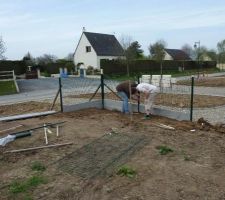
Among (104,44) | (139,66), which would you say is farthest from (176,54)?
(139,66)

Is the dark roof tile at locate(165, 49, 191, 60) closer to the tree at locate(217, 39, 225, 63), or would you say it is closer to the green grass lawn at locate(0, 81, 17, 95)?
the tree at locate(217, 39, 225, 63)

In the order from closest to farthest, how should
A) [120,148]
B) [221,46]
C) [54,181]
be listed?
1. [54,181]
2. [120,148]
3. [221,46]

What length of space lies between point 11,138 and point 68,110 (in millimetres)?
4209

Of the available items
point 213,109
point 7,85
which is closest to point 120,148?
point 213,109

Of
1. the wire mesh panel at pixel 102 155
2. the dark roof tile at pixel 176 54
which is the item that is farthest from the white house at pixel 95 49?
the wire mesh panel at pixel 102 155

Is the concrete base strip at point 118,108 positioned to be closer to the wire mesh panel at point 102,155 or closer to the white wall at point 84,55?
the wire mesh panel at point 102,155

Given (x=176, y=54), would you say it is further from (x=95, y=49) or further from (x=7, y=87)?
(x=7, y=87)

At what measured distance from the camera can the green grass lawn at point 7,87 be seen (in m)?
23.1

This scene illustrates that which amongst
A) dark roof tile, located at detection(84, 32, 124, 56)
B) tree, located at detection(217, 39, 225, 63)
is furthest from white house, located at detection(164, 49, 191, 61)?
dark roof tile, located at detection(84, 32, 124, 56)

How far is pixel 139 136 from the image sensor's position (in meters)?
7.52

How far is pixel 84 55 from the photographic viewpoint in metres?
50.0

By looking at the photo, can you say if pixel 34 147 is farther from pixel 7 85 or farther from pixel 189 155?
pixel 7 85

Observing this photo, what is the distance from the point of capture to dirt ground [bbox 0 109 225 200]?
4547 mm

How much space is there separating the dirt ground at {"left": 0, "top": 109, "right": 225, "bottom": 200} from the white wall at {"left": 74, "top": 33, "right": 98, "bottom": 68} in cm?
3949
